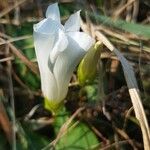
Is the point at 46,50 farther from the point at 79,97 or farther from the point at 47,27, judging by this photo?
the point at 79,97

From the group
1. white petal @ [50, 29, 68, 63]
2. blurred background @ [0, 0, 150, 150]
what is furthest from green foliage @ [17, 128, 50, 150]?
white petal @ [50, 29, 68, 63]

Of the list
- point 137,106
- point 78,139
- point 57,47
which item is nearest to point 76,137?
point 78,139

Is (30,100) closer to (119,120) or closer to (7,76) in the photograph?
(7,76)

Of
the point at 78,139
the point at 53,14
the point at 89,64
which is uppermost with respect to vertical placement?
the point at 53,14

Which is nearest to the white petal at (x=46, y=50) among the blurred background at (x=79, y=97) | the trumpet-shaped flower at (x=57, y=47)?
the trumpet-shaped flower at (x=57, y=47)

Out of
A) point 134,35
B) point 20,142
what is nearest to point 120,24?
point 134,35

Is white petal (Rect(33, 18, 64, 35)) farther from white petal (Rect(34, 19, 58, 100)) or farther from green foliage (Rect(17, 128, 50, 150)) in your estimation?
green foliage (Rect(17, 128, 50, 150))

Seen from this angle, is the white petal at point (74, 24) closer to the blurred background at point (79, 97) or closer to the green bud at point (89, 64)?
the green bud at point (89, 64)
